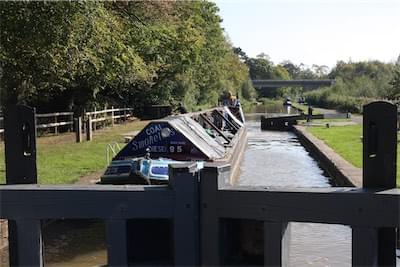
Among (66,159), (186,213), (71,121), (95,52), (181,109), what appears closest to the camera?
(186,213)

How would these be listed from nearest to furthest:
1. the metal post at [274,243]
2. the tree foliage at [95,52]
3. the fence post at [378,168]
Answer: the fence post at [378,168]
the metal post at [274,243]
the tree foliage at [95,52]

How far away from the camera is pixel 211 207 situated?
303 centimetres

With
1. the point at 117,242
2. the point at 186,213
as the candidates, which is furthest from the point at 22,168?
the point at 186,213

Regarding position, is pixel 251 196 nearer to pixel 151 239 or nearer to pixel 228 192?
pixel 228 192

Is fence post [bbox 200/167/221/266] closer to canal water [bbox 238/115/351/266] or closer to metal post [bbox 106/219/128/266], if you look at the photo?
metal post [bbox 106/219/128/266]

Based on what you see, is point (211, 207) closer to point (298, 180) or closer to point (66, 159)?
point (66, 159)

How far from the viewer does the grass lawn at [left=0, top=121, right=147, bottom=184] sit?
12.0m

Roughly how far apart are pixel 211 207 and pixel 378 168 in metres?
0.89

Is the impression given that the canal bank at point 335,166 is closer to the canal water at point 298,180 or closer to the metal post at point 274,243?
the canal water at point 298,180

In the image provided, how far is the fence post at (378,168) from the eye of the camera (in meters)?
2.83

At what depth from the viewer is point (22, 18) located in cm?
850

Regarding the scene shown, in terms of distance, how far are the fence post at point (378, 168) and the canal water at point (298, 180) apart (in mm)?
735

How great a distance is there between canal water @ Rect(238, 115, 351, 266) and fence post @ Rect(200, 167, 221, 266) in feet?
2.43

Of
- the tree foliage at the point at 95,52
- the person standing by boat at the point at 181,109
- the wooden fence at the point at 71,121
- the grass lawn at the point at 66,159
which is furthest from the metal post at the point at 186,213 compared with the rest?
the person standing by boat at the point at 181,109
